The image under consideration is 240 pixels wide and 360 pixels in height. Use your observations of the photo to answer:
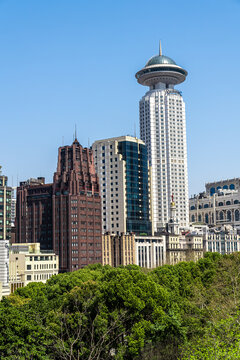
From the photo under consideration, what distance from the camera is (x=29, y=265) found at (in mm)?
181125

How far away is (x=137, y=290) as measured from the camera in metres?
79.6

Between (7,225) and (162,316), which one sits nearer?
(162,316)

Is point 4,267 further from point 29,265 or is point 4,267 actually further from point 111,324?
point 111,324

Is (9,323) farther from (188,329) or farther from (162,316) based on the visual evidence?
(188,329)

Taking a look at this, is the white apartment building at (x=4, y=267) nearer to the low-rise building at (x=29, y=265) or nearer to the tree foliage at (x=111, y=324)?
the low-rise building at (x=29, y=265)

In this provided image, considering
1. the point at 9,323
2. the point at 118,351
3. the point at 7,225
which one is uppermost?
the point at 7,225

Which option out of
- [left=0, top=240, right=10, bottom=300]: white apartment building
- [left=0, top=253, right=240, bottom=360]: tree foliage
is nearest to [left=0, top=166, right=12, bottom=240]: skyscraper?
[left=0, top=240, right=10, bottom=300]: white apartment building

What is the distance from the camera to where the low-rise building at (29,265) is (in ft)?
573

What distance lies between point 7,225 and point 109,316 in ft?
360

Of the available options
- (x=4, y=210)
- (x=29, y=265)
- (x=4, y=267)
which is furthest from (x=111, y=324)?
(x=4, y=210)

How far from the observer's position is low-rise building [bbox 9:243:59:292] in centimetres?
17462

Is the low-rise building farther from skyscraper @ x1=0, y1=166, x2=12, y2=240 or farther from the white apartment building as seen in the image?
the white apartment building

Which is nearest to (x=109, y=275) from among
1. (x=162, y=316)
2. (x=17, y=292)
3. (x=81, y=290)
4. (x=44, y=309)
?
(x=81, y=290)

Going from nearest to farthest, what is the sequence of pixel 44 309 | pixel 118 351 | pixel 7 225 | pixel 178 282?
pixel 118 351 < pixel 44 309 < pixel 178 282 < pixel 7 225
